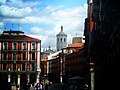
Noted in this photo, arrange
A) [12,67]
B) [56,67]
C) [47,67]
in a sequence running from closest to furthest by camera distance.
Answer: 1. [12,67]
2. [56,67]
3. [47,67]

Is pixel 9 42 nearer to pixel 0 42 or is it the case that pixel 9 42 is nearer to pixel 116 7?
pixel 0 42

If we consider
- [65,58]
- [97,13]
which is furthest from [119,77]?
[65,58]

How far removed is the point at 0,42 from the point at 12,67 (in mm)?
7095

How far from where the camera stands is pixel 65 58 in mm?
108375

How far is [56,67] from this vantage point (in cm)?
12525

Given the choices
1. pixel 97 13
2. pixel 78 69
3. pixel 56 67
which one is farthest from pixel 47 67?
pixel 97 13

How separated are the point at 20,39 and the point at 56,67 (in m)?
42.6

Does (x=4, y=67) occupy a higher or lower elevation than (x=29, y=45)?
lower

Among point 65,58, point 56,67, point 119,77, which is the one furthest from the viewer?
point 56,67

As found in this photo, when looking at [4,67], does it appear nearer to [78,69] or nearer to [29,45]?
[29,45]

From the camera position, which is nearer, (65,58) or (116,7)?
(116,7)

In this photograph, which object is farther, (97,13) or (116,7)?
(97,13)

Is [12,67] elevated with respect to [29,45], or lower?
lower

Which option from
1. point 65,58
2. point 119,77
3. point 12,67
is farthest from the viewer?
point 65,58
